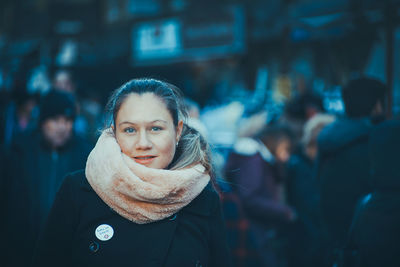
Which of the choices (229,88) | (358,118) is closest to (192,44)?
(229,88)

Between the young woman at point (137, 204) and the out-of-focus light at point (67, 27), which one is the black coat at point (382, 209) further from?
the out-of-focus light at point (67, 27)

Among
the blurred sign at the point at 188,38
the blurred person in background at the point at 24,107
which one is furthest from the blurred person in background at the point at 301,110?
the blurred person in background at the point at 24,107

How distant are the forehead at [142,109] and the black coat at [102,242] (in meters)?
0.38

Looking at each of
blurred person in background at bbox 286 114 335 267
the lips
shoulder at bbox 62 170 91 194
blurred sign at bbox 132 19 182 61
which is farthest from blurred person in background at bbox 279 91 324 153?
shoulder at bbox 62 170 91 194

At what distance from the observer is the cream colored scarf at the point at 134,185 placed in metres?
2.01

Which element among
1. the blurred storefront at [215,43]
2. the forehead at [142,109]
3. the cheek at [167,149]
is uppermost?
the blurred storefront at [215,43]

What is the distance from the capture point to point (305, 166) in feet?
14.3

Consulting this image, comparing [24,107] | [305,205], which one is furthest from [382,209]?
[24,107]

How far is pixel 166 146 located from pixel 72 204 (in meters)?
0.53

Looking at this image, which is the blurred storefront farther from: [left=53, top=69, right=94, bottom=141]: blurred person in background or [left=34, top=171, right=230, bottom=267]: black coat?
[left=34, top=171, right=230, bottom=267]: black coat

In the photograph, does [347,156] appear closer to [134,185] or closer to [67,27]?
[134,185]

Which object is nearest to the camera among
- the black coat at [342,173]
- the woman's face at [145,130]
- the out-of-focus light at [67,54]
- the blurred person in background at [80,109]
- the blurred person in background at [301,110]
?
the woman's face at [145,130]

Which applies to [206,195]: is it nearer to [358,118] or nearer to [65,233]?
[65,233]

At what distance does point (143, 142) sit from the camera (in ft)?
6.77
